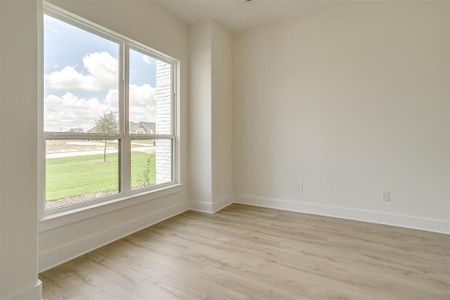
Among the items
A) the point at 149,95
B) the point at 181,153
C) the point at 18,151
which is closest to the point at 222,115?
the point at 181,153


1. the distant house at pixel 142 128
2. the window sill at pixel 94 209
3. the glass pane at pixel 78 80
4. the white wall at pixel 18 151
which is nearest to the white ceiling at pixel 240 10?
the glass pane at pixel 78 80

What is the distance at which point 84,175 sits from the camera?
2.54 meters

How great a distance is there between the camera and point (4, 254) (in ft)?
4.81

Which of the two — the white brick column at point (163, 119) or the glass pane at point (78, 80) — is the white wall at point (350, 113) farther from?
the glass pane at point (78, 80)

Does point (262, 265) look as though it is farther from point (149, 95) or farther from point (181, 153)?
point (149, 95)

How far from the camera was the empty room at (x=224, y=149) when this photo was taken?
5.79 feet

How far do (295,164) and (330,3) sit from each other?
2.42 meters

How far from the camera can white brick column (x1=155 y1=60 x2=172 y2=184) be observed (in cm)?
348

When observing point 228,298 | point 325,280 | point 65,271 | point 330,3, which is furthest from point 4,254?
point 330,3

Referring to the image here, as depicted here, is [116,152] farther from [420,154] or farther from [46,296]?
[420,154]

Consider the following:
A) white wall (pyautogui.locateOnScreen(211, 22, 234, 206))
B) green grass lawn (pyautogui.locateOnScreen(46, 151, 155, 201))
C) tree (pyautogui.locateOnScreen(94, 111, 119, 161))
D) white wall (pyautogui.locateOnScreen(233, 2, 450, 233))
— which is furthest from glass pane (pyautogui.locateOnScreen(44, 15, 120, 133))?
white wall (pyautogui.locateOnScreen(233, 2, 450, 233))

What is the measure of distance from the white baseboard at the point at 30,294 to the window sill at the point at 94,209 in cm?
58

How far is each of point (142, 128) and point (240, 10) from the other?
7.47 feet

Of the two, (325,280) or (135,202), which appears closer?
(325,280)
